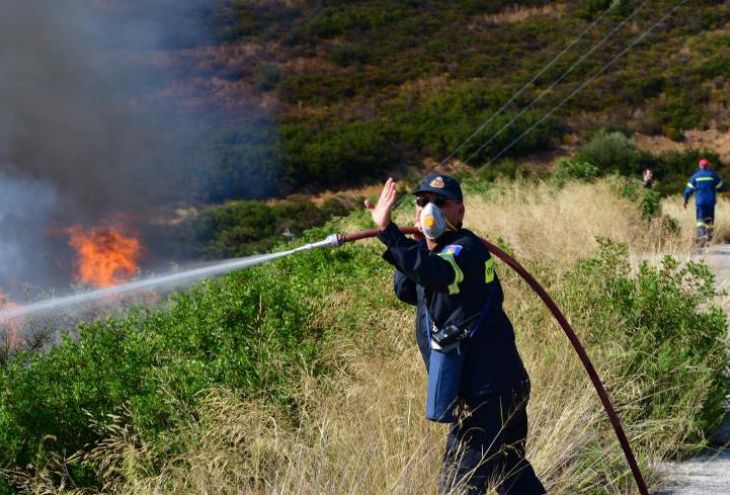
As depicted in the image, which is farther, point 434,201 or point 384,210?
point 434,201

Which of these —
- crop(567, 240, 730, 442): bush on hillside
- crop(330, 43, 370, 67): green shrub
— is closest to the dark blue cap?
crop(567, 240, 730, 442): bush on hillside

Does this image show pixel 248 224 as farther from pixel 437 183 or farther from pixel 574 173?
pixel 437 183

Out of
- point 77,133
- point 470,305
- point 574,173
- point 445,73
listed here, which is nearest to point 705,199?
point 574,173

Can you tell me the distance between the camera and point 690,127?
124ft

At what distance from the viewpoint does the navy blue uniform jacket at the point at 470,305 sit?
4016 millimetres

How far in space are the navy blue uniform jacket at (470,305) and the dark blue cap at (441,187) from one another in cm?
17

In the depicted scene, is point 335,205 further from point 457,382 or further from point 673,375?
point 457,382

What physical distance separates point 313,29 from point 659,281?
39157 mm

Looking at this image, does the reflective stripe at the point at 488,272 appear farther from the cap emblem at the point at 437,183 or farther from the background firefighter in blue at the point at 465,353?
the cap emblem at the point at 437,183

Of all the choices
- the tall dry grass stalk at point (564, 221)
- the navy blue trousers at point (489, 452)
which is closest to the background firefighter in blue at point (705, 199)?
the tall dry grass stalk at point (564, 221)

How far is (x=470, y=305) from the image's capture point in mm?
4141

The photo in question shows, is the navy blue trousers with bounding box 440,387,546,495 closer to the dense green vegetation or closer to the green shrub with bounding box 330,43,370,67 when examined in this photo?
the dense green vegetation

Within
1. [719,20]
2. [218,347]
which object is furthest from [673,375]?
[719,20]

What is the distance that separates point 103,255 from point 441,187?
8.93 m
